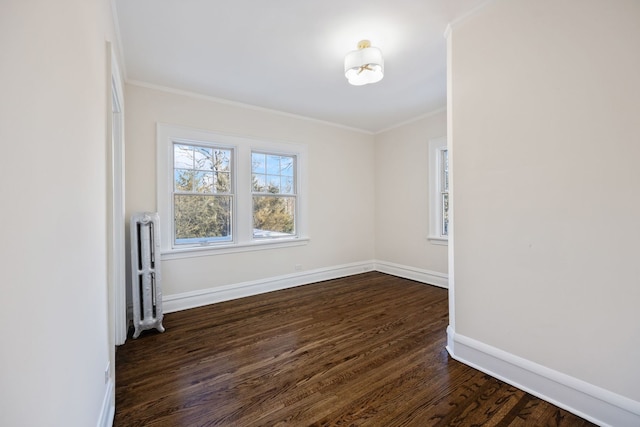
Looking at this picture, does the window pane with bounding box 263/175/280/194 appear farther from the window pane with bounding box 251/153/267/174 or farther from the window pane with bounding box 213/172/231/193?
the window pane with bounding box 213/172/231/193

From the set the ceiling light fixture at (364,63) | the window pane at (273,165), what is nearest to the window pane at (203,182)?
the window pane at (273,165)

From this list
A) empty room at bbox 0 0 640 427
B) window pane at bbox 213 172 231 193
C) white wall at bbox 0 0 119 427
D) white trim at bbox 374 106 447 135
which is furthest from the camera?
white trim at bbox 374 106 447 135

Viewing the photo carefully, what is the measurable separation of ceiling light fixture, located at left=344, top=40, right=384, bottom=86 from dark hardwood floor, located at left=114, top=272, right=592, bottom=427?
239 centimetres

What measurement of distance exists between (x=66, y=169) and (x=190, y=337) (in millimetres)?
2210

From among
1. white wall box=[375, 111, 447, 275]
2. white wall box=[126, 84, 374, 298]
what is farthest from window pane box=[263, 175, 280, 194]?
white wall box=[375, 111, 447, 275]

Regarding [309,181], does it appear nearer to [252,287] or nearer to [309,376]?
[252,287]

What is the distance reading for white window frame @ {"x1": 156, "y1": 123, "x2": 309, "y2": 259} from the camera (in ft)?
10.9

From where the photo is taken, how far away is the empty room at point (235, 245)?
2.80 feet

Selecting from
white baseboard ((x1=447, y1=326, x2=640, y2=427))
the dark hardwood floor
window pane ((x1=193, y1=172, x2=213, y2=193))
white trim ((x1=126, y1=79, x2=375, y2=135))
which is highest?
white trim ((x1=126, y1=79, x2=375, y2=135))

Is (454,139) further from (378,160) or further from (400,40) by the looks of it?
(378,160)

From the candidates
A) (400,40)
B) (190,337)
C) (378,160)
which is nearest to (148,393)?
(190,337)

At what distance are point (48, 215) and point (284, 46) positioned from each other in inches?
91.1

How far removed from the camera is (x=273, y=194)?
4.22 m

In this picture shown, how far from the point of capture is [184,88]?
3348 mm
